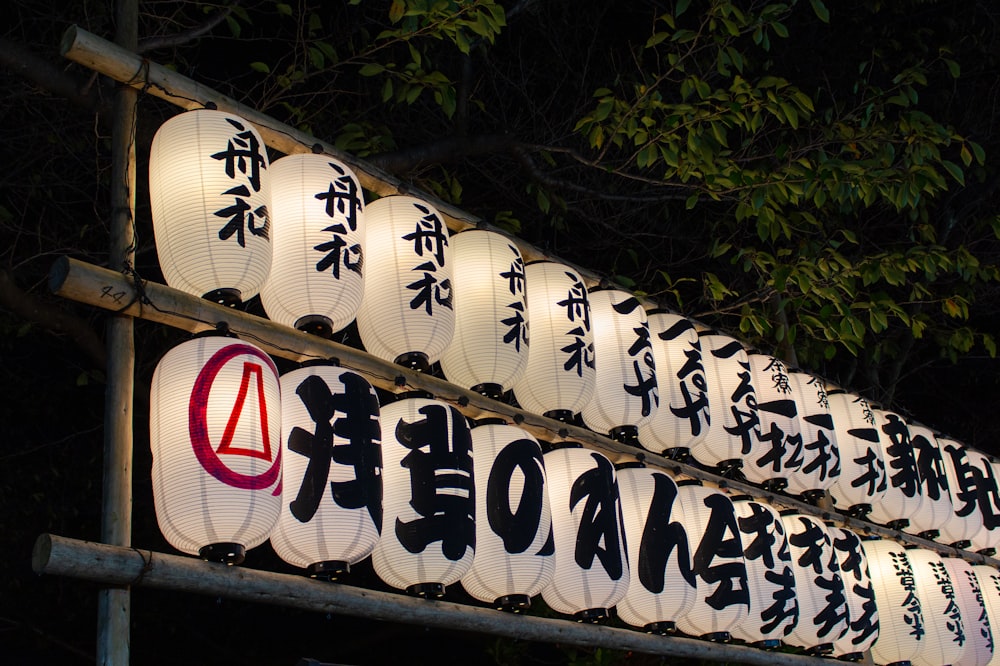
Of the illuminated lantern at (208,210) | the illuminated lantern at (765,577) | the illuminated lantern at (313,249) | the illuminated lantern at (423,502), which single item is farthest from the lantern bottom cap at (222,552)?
the illuminated lantern at (765,577)

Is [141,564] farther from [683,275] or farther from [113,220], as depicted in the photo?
[683,275]

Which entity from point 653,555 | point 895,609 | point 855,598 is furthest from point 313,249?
point 895,609

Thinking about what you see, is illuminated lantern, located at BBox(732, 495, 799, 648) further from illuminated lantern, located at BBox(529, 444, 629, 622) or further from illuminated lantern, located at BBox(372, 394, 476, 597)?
illuminated lantern, located at BBox(372, 394, 476, 597)

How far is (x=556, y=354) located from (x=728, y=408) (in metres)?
1.93

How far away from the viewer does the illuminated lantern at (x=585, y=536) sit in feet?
18.6

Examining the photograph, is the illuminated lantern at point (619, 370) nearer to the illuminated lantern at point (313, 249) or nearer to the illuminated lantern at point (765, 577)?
the illuminated lantern at point (765, 577)

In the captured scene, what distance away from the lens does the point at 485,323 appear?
226 inches

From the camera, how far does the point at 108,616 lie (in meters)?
3.71

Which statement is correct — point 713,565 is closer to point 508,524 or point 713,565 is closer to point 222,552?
point 508,524

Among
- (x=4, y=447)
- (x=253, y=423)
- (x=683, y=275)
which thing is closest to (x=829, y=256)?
(x=683, y=275)

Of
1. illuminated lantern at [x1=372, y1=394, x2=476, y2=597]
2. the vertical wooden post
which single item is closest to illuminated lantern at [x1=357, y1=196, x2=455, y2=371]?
illuminated lantern at [x1=372, y1=394, x2=476, y2=597]

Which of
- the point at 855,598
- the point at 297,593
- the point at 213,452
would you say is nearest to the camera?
the point at 213,452

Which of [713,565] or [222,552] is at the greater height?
[713,565]

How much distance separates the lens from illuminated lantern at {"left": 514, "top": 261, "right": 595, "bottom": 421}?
6.12 m
